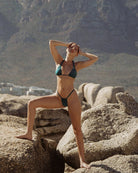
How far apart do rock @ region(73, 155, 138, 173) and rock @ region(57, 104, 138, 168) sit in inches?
17.9

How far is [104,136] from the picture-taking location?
5414 mm

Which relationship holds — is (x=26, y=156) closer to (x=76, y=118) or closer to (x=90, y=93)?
(x=76, y=118)

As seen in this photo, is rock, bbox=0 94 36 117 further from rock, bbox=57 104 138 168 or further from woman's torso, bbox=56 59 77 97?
woman's torso, bbox=56 59 77 97

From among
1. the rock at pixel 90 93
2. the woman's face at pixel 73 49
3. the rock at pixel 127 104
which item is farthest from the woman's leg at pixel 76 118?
the rock at pixel 90 93

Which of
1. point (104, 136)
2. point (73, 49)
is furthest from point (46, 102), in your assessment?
point (104, 136)

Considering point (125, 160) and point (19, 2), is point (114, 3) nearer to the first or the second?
point (19, 2)

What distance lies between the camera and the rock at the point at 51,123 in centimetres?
781

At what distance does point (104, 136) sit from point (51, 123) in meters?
2.74

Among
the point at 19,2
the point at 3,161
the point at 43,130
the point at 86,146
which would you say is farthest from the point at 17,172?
the point at 19,2

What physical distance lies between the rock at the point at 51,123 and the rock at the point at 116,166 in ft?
11.1

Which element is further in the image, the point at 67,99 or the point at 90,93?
the point at 90,93

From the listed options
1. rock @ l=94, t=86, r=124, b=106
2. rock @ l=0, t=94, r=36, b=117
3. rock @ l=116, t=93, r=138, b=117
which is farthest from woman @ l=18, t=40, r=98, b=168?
rock @ l=94, t=86, r=124, b=106

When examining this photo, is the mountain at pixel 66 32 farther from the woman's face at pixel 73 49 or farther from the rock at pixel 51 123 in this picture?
the woman's face at pixel 73 49

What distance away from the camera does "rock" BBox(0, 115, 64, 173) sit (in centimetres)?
457
